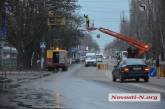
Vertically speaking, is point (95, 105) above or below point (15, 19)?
below

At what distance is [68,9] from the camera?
247ft

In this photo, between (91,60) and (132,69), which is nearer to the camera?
(132,69)

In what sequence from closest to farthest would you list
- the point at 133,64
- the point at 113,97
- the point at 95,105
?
the point at 113,97 < the point at 95,105 < the point at 133,64

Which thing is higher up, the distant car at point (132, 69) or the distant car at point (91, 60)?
the distant car at point (132, 69)

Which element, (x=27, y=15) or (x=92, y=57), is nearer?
(x=27, y=15)

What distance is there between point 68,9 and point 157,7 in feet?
36.5

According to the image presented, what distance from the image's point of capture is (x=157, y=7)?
71.5m

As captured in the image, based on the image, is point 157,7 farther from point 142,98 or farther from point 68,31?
point 142,98

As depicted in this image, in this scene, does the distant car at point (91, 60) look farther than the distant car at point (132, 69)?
Yes

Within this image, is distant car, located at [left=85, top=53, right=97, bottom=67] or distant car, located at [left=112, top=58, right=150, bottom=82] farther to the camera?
distant car, located at [left=85, top=53, right=97, bottom=67]

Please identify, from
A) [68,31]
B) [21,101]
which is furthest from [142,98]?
[68,31]

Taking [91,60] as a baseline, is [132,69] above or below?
above

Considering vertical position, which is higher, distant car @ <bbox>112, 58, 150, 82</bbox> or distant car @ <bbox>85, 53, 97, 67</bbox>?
distant car @ <bbox>112, 58, 150, 82</bbox>

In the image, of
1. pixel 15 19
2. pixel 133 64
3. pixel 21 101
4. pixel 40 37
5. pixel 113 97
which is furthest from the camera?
pixel 40 37
